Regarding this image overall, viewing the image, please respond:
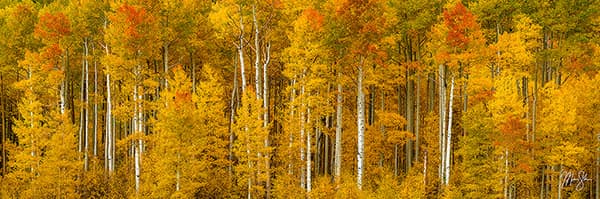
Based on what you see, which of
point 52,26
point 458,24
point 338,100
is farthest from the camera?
point 52,26

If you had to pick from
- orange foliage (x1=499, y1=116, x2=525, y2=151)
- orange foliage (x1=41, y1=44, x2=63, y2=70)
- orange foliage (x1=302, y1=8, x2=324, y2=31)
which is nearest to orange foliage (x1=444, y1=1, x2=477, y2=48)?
orange foliage (x1=499, y1=116, x2=525, y2=151)

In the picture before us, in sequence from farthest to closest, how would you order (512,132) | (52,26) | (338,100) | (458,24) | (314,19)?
(52,26) → (338,100) → (314,19) → (458,24) → (512,132)

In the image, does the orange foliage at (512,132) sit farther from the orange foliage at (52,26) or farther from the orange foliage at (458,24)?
the orange foliage at (52,26)

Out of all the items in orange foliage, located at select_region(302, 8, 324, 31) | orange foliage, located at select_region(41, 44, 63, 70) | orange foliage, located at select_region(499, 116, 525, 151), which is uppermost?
orange foliage, located at select_region(302, 8, 324, 31)

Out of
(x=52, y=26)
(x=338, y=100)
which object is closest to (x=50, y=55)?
(x=52, y=26)

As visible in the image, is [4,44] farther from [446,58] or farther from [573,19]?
[573,19]

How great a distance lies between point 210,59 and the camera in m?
31.9

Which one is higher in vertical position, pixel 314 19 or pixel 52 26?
pixel 52 26

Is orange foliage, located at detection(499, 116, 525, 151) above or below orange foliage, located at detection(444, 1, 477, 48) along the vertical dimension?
below

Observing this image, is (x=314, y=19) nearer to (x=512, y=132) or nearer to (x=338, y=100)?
(x=338, y=100)

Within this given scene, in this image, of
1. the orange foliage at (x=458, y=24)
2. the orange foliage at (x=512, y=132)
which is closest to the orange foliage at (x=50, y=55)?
the orange foliage at (x=458, y=24)

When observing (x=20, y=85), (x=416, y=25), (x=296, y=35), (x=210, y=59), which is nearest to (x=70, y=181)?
(x=20, y=85)

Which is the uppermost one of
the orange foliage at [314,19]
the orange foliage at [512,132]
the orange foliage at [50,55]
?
the orange foliage at [314,19]

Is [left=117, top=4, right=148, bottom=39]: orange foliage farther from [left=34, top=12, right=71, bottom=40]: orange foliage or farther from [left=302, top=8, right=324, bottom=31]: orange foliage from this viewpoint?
[left=302, top=8, right=324, bottom=31]: orange foliage
